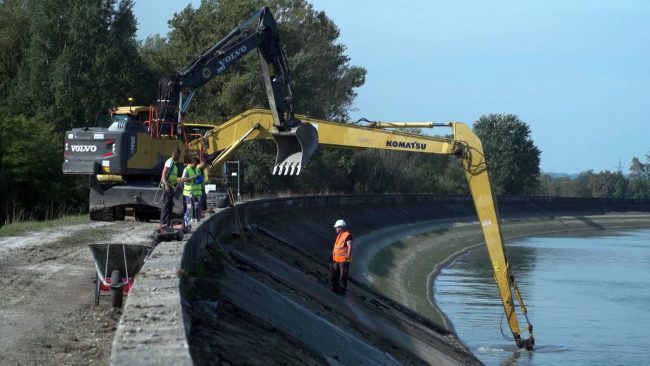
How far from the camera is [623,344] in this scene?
29375 millimetres

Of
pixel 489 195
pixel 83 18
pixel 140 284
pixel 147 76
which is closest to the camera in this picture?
pixel 140 284

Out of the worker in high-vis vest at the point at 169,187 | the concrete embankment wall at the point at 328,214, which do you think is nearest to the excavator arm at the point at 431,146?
the concrete embankment wall at the point at 328,214

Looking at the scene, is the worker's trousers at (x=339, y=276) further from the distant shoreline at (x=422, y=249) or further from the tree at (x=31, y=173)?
the tree at (x=31, y=173)

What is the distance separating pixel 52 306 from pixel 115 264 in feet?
3.89

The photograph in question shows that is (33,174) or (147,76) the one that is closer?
(33,174)

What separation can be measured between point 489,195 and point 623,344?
6964 millimetres

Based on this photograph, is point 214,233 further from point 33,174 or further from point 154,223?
point 33,174

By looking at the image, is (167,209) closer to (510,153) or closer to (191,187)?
(191,187)

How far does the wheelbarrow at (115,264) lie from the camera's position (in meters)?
13.3

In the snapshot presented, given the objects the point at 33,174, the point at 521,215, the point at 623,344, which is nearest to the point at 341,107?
the point at 521,215

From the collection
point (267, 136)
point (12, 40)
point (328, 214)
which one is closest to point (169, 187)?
point (267, 136)

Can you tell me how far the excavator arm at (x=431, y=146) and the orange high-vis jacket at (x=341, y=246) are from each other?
4.58 m

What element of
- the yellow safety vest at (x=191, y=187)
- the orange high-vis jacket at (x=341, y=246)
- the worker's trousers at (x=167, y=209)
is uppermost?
the yellow safety vest at (x=191, y=187)

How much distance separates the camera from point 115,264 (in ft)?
45.4
